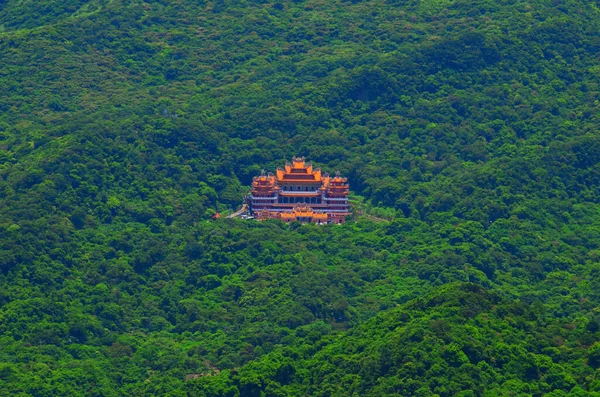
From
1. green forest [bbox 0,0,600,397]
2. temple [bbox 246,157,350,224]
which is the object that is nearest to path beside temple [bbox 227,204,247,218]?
temple [bbox 246,157,350,224]

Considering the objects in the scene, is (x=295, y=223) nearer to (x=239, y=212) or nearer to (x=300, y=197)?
(x=300, y=197)

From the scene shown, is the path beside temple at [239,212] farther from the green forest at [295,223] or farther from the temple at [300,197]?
the green forest at [295,223]

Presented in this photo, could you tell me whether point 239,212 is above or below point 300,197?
below

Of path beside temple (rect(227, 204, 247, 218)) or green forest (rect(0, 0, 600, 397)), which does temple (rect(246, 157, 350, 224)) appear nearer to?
path beside temple (rect(227, 204, 247, 218))

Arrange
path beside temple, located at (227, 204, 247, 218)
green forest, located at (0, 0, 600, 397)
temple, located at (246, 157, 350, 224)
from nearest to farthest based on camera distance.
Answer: green forest, located at (0, 0, 600, 397) → temple, located at (246, 157, 350, 224) → path beside temple, located at (227, 204, 247, 218)

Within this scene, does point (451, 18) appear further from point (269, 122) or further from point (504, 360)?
point (504, 360)

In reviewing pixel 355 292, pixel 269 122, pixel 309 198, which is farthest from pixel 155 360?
pixel 269 122

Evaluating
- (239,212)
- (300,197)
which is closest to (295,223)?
(300,197)
